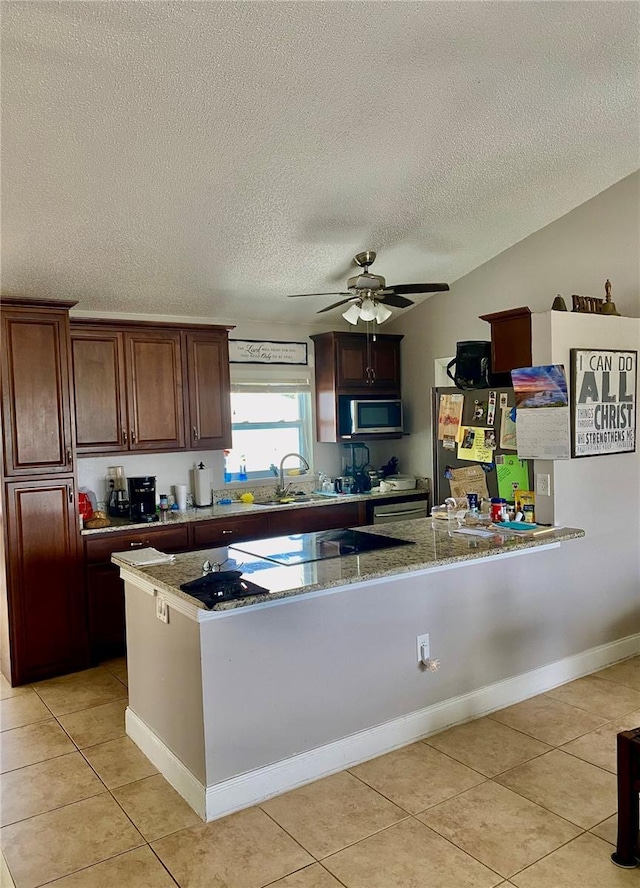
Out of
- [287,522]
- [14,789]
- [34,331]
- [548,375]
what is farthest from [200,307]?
[14,789]

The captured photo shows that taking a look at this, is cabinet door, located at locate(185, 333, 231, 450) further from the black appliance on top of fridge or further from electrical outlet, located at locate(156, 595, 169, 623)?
electrical outlet, located at locate(156, 595, 169, 623)

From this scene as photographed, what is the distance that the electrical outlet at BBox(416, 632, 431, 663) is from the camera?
312cm

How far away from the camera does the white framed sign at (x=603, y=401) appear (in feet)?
11.8

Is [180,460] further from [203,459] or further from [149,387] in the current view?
[149,387]

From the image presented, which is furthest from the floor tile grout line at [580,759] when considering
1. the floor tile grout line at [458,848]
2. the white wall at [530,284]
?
the white wall at [530,284]

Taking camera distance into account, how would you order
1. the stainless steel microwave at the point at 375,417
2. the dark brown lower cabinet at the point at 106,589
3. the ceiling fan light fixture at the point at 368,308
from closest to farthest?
the ceiling fan light fixture at the point at 368,308 < the dark brown lower cabinet at the point at 106,589 < the stainless steel microwave at the point at 375,417

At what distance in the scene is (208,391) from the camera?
4867mm

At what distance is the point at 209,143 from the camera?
3.08 meters

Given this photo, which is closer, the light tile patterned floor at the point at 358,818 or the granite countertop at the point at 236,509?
the light tile patterned floor at the point at 358,818

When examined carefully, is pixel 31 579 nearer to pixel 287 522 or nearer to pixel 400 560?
pixel 287 522

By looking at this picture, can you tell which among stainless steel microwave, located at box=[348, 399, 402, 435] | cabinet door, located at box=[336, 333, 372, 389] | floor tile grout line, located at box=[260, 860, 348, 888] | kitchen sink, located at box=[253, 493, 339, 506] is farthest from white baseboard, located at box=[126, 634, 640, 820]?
cabinet door, located at box=[336, 333, 372, 389]

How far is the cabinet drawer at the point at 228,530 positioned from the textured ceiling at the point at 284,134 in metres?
1.63

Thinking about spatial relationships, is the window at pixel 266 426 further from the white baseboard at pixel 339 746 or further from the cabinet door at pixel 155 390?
the white baseboard at pixel 339 746

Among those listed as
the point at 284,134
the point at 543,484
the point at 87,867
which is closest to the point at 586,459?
the point at 543,484
